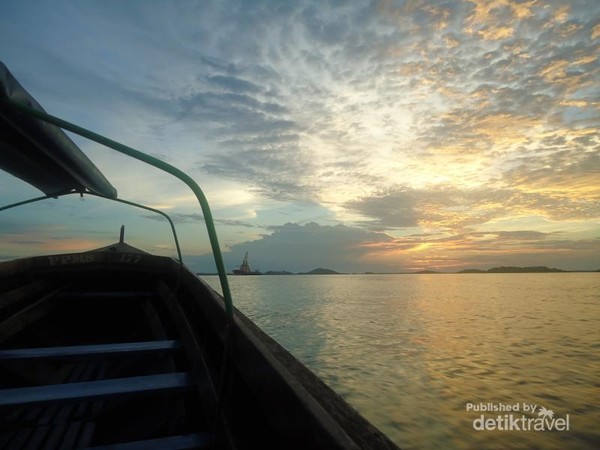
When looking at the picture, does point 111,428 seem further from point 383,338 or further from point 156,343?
point 383,338

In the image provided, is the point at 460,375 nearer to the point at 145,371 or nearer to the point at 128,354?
the point at 145,371

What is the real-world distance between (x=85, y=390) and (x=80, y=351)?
→ 770 mm

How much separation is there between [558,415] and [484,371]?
11.3 feet

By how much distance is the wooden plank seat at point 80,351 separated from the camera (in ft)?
8.60

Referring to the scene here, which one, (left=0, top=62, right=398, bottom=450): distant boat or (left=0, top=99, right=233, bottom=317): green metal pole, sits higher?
(left=0, top=99, right=233, bottom=317): green metal pole

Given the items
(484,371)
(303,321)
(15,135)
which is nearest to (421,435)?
(484,371)

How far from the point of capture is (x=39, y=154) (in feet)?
11.0

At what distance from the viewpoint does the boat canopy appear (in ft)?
6.81

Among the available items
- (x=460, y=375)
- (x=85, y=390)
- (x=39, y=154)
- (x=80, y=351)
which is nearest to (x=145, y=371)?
(x=80, y=351)

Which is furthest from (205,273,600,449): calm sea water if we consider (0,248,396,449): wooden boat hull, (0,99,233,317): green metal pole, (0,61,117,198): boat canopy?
(0,61,117,198): boat canopy

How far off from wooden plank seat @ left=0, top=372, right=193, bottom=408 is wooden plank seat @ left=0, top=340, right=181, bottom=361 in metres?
0.53

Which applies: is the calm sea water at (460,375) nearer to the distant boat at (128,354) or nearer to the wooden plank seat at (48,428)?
the distant boat at (128,354)

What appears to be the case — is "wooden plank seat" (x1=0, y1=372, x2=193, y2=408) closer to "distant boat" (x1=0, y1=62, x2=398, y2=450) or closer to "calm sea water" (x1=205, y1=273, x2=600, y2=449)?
"distant boat" (x1=0, y1=62, x2=398, y2=450)

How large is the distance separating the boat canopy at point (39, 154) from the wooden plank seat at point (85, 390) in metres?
1.68
